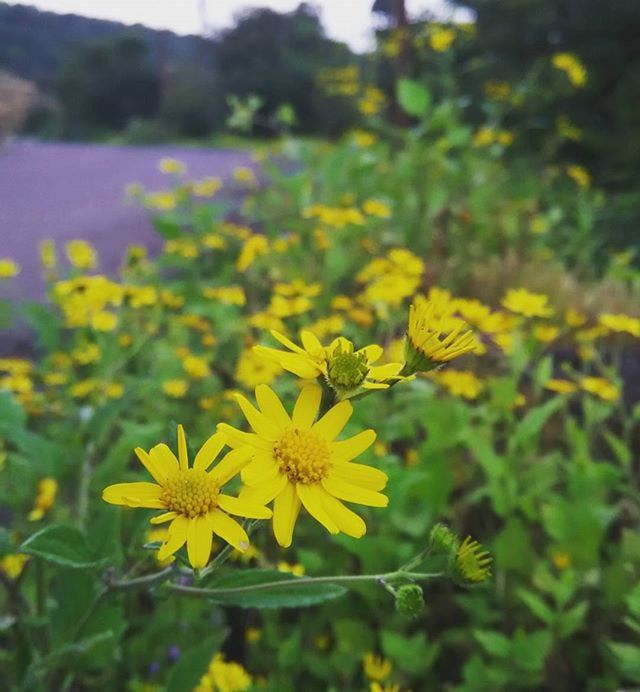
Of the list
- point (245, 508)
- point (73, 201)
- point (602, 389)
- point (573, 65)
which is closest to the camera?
point (245, 508)

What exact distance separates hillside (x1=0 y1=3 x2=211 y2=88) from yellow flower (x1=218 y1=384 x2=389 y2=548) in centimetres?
1665

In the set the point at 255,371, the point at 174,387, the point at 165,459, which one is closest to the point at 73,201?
the point at 174,387

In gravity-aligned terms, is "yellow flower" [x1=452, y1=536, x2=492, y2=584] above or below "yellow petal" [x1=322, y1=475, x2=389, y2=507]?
below

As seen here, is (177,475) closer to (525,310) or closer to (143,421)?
(525,310)

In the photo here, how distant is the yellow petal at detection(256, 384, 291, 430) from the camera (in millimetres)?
505

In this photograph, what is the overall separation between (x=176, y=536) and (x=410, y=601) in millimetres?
174

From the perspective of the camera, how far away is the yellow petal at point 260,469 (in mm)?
474

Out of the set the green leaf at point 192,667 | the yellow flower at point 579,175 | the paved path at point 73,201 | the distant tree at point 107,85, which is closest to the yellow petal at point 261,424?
the green leaf at point 192,667

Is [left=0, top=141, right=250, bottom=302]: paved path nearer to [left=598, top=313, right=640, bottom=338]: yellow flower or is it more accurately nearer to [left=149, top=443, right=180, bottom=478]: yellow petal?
[left=598, top=313, right=640, bottom=338]: yellow flower

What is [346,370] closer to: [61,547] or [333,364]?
[333,364]

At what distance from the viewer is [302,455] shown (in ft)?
1.62

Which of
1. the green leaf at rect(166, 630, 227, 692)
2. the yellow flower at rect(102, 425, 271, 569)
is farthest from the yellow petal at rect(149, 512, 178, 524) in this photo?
the green leaf at rect(166, 630, 227, 692)

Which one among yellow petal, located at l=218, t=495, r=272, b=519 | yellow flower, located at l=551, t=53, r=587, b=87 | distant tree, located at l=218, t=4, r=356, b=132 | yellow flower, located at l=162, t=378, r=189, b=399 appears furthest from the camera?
distant tree, located at l=218, t=4, r=356, b=132

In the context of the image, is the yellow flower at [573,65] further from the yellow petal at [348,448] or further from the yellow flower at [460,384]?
the yellow petal at [348,448]
